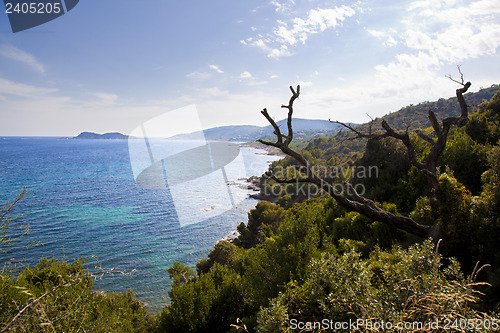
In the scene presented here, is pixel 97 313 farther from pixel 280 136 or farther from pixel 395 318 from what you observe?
pixel 395 318

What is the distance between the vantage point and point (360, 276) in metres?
4.96

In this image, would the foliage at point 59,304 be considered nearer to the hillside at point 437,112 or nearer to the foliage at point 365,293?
the foliage at point 365,293

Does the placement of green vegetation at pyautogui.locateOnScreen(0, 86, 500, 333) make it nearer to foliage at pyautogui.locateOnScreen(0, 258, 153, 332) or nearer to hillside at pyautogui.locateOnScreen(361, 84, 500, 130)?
foliage at pyautogui.locateOnScreen(0, 258, 153, 332)

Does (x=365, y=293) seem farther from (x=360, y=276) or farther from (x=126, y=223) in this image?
(x=126, y=223)

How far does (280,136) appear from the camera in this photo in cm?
1016

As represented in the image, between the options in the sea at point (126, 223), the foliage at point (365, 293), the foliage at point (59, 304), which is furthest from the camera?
the sea at point (126, 223)

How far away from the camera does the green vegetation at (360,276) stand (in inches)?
147

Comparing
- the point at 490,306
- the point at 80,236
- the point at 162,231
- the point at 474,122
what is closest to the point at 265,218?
the point at 162,231

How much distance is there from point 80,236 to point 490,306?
4542 cm

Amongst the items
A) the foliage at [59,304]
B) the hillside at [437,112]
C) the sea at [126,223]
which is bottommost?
the sea at [126,223]

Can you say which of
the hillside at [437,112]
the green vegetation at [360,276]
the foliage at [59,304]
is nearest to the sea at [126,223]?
the foliage at [59,304]

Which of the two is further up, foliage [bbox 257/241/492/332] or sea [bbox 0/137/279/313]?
foliage [bbox 257/241/492/332]

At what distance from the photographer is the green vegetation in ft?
12.3

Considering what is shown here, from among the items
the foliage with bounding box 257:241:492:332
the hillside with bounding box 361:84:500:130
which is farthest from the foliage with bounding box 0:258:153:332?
the hillside with bounding box 361:84:500:130
